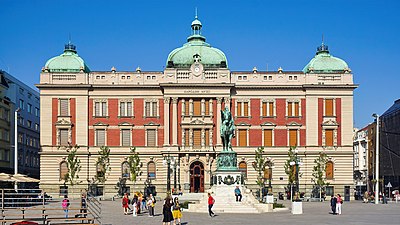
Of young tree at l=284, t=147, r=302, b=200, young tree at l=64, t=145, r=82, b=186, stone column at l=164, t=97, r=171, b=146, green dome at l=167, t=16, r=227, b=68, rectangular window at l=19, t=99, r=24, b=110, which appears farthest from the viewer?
rectangular window at l=19, t=99, r=24, b=110

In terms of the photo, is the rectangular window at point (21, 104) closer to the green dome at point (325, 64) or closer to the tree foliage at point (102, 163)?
the tree foliage at point (102, 163)

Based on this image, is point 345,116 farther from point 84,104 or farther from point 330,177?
point 84,104

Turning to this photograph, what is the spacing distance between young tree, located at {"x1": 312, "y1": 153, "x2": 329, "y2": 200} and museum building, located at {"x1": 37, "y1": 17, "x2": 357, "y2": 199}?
0.85 m

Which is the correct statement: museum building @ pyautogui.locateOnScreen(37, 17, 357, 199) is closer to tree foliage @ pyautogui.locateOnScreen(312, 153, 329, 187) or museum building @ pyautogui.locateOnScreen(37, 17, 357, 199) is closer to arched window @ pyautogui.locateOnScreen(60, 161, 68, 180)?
arched window @ pyautogui.locateOnScreen(60, 161, 68, 180)

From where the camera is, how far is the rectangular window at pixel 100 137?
88.9 metres

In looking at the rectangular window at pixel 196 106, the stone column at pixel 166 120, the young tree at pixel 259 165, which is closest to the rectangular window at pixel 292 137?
the young tree at pixel 259 165

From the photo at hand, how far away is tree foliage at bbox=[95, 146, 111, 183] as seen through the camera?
8656cm

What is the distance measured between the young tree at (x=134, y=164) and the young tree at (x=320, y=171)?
22.7 meters

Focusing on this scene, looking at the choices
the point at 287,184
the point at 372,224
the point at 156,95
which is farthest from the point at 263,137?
the point at 372,224

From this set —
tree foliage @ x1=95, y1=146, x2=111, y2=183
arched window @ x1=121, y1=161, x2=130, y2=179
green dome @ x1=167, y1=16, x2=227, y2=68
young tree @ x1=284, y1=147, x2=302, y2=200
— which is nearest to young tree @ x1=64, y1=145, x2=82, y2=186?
tree foliage @ x1=95, y1=146, x2=111, y2=183

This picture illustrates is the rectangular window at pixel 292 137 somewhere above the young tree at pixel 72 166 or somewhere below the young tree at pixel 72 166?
above

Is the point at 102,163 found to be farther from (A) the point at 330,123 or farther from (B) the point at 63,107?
(A) the point at 330,123

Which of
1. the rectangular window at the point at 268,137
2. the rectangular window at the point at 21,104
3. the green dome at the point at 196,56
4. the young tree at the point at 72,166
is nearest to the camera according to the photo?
the young tree at the point at 72,166

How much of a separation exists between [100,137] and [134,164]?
6606mm
